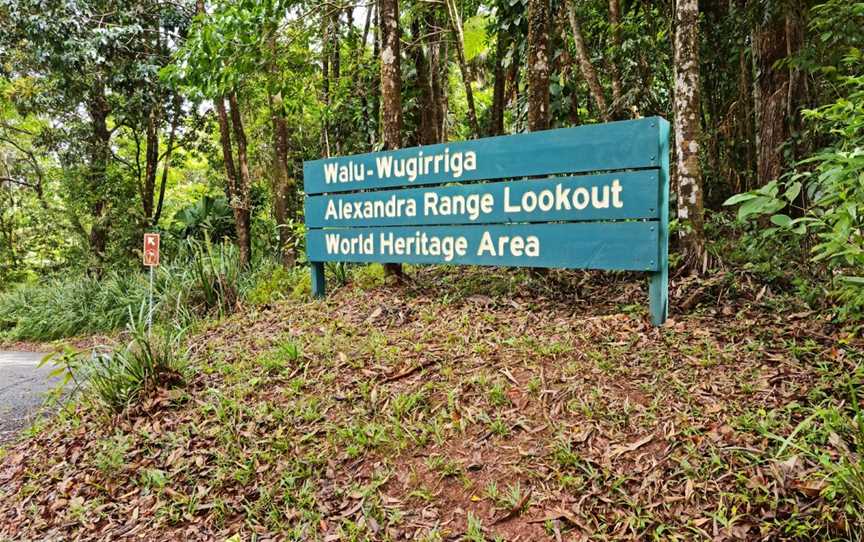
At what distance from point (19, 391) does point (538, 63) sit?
19.3 feet

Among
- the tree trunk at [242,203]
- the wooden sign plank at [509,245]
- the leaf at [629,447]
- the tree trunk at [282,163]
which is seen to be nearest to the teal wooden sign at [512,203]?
the wooden sign plank at [509,245]

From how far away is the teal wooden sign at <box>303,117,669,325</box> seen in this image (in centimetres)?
335

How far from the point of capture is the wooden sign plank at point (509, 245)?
3.40 meters

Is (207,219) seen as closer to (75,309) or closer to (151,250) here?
(75,309)

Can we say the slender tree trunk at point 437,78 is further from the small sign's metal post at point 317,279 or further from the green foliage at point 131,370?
the green foliage at point 131,370

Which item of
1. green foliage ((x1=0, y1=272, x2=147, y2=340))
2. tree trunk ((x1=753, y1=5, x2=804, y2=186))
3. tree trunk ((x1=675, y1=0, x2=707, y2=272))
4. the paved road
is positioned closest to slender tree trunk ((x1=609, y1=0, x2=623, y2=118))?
tree trunk ((x1=753, y1=5, x2=804, y2=186))

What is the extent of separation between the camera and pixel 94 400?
371cm

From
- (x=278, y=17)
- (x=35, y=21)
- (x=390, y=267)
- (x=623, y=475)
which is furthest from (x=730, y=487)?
(x=35, y=21)

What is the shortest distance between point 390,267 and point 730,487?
3.61 metres

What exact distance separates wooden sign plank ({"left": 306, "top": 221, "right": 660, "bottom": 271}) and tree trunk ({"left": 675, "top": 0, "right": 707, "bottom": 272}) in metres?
0.75

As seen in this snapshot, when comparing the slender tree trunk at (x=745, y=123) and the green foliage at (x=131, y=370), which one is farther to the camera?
the slender tree trunk at (x=745, y=123)

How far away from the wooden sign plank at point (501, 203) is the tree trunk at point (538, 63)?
1.03m

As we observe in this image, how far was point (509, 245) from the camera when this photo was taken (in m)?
3.93

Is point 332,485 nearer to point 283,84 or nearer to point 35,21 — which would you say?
point 283,84
